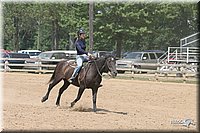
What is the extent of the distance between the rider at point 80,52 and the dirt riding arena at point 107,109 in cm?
116

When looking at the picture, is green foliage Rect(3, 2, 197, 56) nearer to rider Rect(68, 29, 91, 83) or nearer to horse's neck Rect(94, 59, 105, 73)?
rider Rect(68, 29, 91, 83)

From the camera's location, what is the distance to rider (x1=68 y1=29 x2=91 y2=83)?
44.7ft

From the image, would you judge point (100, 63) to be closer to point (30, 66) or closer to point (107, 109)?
point (107, 109)

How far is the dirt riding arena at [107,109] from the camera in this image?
34.2 ft

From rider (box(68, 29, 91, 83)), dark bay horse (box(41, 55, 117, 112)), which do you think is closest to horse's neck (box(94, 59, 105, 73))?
dark bay horse (box(41, 55, 117, 112))

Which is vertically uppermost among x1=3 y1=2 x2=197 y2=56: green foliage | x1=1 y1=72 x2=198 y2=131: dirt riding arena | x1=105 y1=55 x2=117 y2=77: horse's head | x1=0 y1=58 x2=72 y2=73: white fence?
x1=3 y1=2 x2=197 y2=56: green foliage

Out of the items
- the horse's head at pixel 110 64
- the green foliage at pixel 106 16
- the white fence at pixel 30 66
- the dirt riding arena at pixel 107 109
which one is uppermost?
the green foliage at pixel 106 16

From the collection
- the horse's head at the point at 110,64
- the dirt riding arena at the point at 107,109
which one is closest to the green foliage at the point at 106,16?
the dirt riding arena at the point at 107,109

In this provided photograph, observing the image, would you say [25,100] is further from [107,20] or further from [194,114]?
[107,20]

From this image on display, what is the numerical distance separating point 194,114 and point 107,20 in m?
30.7

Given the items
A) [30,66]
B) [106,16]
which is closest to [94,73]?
[30,66]

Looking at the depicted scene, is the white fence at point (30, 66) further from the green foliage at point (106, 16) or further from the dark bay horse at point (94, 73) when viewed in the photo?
the dark bay horse at point (94, 73)

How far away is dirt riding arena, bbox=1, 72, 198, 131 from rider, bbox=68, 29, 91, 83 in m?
1.16

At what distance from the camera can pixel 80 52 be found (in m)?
13.8
